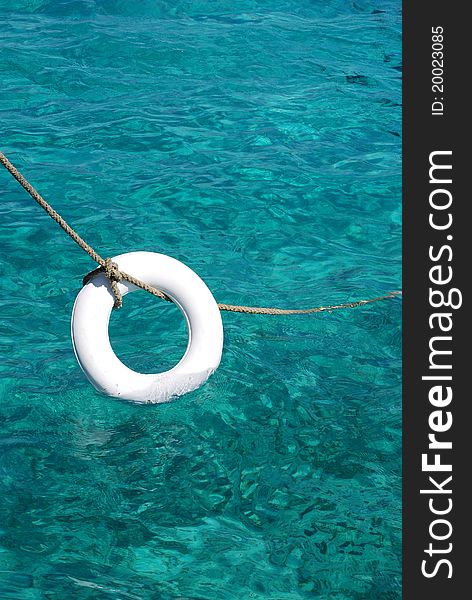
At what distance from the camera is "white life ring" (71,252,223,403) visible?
3797mm

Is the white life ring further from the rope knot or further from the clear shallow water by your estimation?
the clear shallow water

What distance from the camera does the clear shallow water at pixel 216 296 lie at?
336 cm

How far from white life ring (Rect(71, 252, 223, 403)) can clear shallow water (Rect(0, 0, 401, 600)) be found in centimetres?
23

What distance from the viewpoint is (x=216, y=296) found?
16.4 feet

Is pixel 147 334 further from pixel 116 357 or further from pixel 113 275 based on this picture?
pixel 113 275

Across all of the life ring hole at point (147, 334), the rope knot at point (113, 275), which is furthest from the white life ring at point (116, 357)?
the life ring hole at point (147, 334)

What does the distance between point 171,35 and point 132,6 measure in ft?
3.06

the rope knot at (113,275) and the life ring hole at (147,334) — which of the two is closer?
the rope knot at (113,275)

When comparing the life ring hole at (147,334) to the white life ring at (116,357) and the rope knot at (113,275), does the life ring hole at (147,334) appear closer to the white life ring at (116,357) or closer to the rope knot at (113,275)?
the white life ring at (116,357)

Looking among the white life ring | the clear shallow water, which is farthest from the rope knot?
the clear shallow water

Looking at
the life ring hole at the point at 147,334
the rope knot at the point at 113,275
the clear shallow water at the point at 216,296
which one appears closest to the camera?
the clear shallow water at the point at 216,296

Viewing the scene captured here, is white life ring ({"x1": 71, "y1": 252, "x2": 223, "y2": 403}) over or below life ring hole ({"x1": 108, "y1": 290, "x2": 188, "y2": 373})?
below

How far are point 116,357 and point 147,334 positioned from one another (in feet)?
2.75

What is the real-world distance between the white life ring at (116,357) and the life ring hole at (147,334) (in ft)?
1.62
